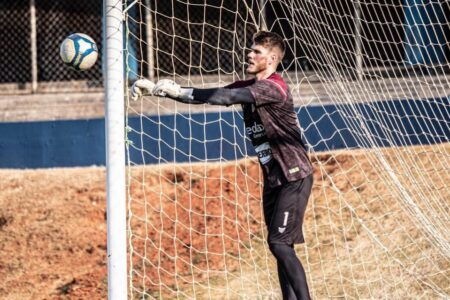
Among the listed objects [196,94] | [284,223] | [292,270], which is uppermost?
[196,94]

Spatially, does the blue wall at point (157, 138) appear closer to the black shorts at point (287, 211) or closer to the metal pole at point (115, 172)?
the black shorts at point (287, 211)

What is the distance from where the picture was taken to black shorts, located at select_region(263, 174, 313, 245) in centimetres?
527

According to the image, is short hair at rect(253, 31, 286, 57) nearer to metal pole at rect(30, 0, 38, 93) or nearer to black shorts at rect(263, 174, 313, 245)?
black shorts at rect(263, 174, 313, 245)

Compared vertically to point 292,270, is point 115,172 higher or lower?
higher

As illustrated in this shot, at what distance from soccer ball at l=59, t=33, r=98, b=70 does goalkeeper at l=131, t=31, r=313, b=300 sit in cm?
87

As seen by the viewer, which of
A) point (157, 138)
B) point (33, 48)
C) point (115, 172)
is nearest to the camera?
point (115, 172)

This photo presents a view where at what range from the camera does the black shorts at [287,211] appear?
527 centimetres

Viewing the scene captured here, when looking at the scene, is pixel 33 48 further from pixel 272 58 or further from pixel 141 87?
pixel 141 87

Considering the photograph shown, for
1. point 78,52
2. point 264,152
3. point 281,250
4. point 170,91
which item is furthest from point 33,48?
point 281,250

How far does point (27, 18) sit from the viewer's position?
464 inches

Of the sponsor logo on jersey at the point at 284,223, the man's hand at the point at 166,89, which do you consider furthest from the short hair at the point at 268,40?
the sponsor logo on jersey at the point at 284,223

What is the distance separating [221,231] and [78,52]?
358 centimetres

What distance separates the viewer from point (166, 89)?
16.0 feet

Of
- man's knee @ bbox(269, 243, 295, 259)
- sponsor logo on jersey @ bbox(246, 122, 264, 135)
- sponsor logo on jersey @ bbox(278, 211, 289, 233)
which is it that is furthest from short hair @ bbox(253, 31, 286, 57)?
man's knee @ bbox(269, 243, 295, 259)
